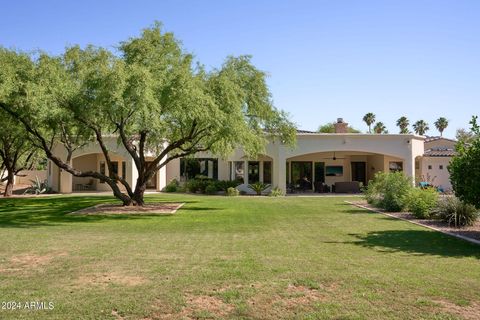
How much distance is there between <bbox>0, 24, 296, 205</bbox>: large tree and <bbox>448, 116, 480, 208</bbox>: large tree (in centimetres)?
802

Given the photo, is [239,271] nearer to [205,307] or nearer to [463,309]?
[205,307]

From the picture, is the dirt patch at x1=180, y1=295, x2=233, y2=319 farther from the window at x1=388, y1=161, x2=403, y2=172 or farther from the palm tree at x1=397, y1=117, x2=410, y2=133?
the palm tree at x1=397, y1=117, x2=410, y2=133

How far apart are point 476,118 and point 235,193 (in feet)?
66.3

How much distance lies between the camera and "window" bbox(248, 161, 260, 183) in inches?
1351

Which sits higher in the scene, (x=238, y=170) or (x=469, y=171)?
(x=238, y=170)

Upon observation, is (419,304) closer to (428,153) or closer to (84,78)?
(84,78)

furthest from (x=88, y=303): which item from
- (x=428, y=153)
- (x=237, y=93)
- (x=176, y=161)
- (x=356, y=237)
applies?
(x=428, y=153)

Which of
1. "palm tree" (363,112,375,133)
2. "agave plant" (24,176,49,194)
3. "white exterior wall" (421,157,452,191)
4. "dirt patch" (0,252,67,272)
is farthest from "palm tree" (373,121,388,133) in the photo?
"dirt patch" (0,252,67,272)

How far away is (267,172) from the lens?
3431 cm

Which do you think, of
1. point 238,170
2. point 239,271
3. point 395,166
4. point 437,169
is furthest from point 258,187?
point 239,271

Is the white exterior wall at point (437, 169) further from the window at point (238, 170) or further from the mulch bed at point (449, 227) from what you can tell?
the mulch bed at point (449, 227)

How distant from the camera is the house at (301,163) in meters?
31.8

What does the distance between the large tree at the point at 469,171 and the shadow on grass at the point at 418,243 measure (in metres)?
1.21

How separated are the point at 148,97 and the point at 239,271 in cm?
923
